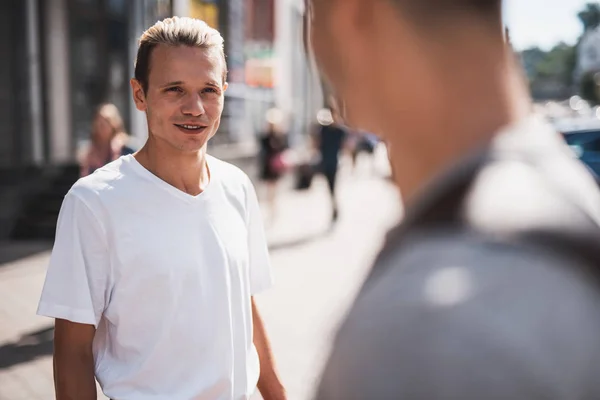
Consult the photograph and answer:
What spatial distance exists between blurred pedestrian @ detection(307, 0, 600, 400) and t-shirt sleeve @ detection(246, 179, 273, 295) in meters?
1.21

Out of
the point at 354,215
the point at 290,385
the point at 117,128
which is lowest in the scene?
the point at 354,215

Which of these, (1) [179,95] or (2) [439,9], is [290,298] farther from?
(2) [439,9]

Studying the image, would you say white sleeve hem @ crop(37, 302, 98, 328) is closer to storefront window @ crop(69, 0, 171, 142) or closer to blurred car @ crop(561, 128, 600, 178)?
blurred car @ crop(561, 128, 600, 178)

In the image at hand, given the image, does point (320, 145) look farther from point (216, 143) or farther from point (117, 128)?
point (216, 143)

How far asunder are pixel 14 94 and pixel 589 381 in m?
13.5

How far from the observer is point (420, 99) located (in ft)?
2.34

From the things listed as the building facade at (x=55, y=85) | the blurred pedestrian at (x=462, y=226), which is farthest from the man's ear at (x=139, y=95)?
the building facade at (x=55, y=85)

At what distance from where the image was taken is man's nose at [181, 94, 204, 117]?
1799 millimetres

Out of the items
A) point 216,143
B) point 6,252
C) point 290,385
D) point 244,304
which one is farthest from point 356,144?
point 244,304

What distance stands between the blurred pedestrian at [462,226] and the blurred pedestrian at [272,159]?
11824mm

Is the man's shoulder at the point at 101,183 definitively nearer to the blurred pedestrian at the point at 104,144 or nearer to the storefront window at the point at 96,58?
the blurred pedestrian at the point at 104,144

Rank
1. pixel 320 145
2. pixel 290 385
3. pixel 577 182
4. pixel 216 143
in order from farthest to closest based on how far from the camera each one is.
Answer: pixel 216 143
pixel 320 145
pixel 290 385
pixel 577 182

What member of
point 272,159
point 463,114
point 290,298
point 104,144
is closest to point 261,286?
point 463,114

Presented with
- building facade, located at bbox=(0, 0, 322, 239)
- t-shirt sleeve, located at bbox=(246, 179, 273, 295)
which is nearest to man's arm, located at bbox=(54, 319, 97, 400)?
t-shirt sleeve, located at bbox=(246, 179, 273, 295)
